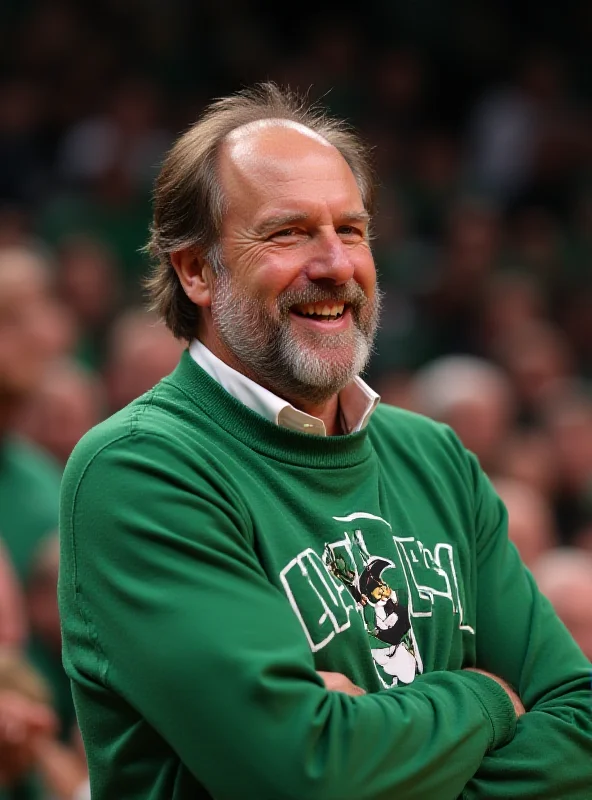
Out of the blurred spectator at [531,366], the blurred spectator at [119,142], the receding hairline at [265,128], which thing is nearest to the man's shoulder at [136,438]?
the receding hairline at [265,128]

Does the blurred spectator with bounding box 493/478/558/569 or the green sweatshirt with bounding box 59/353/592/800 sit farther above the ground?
the green sweatshirt with bounding box 59/353/592/800

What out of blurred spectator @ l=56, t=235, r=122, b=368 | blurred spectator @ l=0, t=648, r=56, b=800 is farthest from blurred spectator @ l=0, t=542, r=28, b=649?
blurred spectator @ l=56, t=235, r=122, b=368

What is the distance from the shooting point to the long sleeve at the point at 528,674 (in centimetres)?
206

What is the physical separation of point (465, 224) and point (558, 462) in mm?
2270

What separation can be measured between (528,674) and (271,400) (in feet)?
2.09

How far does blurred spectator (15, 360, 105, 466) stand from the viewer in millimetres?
4711

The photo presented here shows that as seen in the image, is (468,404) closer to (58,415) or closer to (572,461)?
(572,461)

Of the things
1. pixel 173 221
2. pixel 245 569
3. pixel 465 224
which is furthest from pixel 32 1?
pixel 245 569

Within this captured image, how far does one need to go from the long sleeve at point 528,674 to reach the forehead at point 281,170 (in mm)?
608

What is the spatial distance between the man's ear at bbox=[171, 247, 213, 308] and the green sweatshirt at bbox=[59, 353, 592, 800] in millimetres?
141

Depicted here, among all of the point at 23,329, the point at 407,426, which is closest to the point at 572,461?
the point at 23,329

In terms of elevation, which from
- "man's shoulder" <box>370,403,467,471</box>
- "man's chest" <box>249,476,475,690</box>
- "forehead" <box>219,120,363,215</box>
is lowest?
"man's chest" <box>249,476,475,690</box>

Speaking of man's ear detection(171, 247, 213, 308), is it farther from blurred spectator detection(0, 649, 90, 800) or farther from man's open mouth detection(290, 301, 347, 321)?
blurred spectator detection(0, 649, 90, 800)

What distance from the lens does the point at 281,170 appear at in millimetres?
2223
